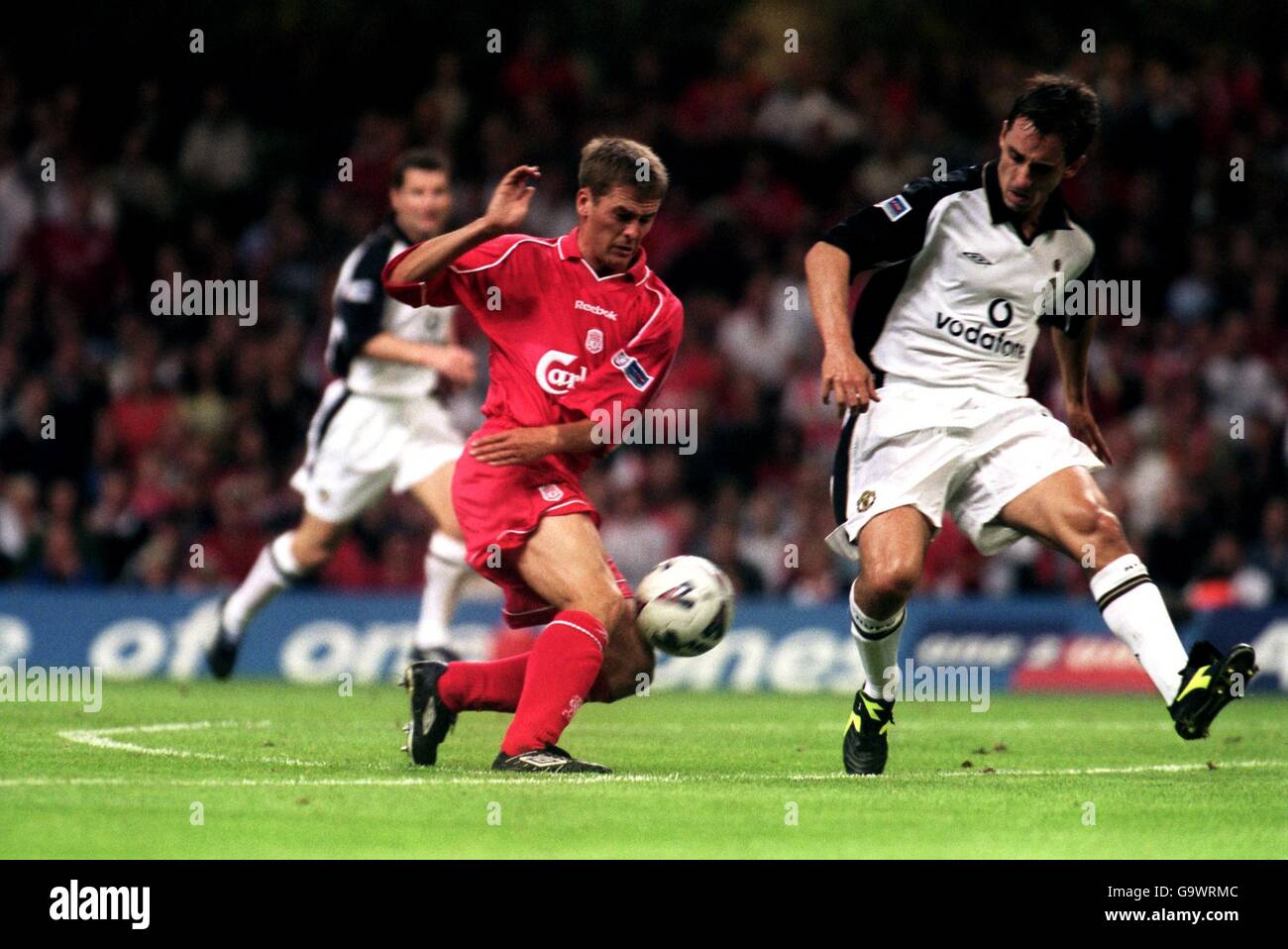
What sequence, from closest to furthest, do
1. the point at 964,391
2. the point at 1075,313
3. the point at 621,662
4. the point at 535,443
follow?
the point at 535,443 < the point at 621,662 < the point at 964,391 < the point at 1075,313

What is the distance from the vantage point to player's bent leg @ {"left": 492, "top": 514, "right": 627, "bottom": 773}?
659 centimetres

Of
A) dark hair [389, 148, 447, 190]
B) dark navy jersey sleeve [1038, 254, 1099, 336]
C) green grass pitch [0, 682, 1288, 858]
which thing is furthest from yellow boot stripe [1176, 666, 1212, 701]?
dark hair [389, 148, 447, 190]

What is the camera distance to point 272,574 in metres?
10.9

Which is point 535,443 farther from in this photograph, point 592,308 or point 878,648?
point 878,648

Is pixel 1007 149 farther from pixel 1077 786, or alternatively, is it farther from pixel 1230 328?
pixel 1230 328

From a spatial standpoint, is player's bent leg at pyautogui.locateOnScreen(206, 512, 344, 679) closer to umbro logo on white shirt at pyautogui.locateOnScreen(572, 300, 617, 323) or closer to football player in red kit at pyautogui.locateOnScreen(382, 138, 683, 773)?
football player in red kit at pyautogui.locateOnScreen(382, 138, 683, 773)

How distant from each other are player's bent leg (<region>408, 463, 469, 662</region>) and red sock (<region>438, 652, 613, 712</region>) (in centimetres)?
353

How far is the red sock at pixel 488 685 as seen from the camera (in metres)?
6.95

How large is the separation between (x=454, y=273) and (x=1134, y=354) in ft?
33.8

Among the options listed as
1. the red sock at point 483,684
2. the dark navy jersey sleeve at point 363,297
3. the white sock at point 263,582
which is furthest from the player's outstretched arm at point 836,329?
the white sock at point 263,582

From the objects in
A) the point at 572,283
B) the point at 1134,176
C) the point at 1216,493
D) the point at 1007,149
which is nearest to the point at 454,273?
the point at 572,283

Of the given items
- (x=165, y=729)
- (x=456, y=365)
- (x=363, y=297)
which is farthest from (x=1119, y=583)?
(x=363, y=297)

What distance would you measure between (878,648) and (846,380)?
3.68 ft

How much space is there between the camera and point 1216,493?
1443 centimetres
